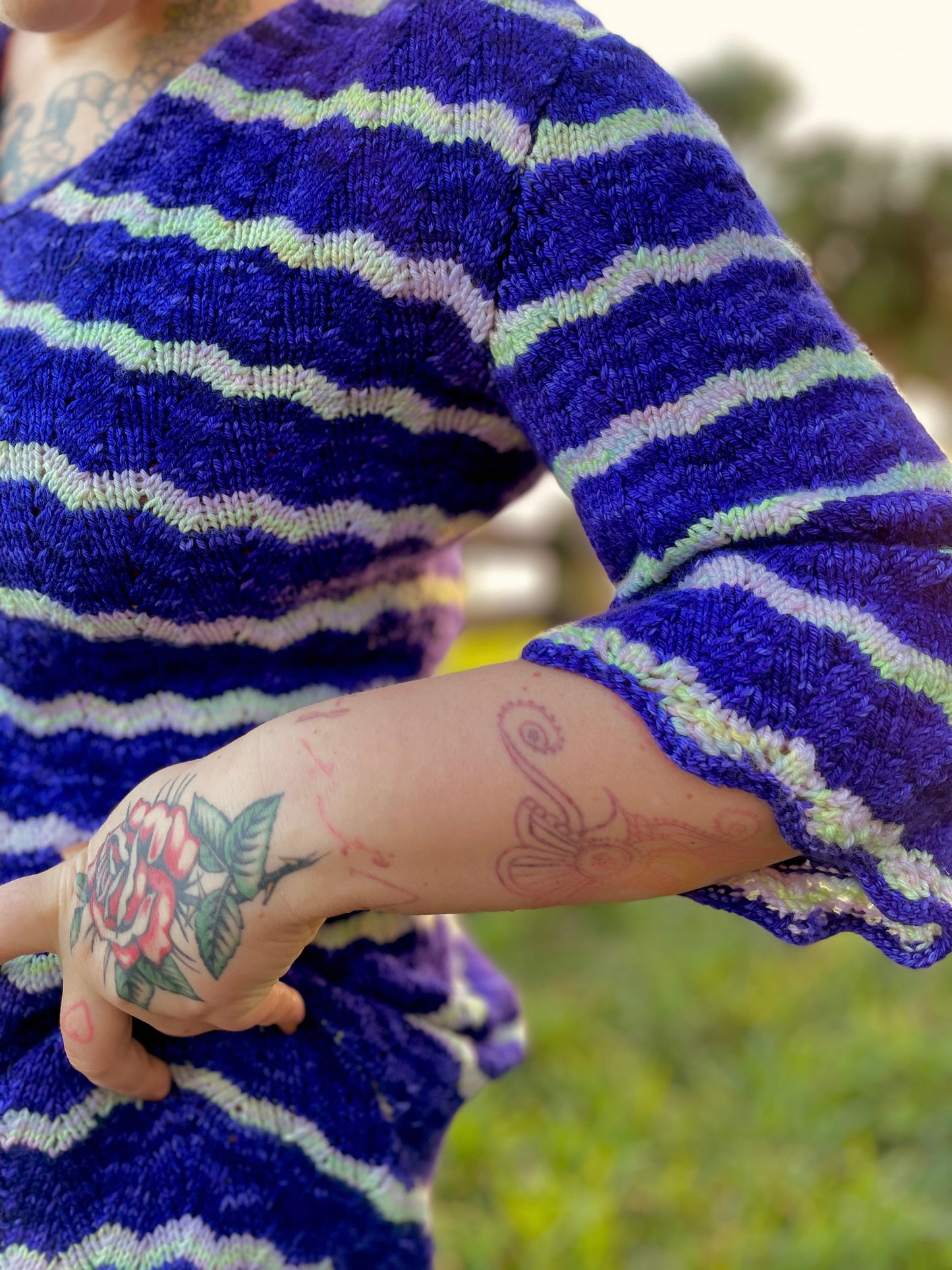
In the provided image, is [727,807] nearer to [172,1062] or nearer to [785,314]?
[785,314]

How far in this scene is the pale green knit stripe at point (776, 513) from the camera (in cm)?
58

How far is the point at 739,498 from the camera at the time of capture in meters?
0.59

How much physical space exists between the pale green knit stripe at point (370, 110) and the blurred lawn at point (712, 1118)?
2039mm

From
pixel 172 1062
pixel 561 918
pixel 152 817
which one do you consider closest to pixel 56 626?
pixel 152 817

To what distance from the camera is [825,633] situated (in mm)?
564

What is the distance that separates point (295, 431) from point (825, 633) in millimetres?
360

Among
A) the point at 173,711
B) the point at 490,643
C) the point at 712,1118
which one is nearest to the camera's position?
the point at 173,711

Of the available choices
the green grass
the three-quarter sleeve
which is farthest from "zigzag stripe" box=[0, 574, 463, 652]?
the green grass

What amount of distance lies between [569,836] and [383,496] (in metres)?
0.29

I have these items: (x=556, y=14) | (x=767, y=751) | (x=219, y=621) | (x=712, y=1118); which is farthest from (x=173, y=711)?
(x=712, y=1118)

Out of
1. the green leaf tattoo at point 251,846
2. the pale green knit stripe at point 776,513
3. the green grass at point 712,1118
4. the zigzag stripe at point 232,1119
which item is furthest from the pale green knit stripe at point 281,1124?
the green grass at point 712,1118

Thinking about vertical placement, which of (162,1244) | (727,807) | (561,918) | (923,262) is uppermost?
(727,807)

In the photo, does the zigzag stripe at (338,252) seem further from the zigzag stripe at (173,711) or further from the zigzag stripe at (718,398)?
the zigzag stripe at (173,711)

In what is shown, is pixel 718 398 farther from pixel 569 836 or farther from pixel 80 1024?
pixel 80 1024
